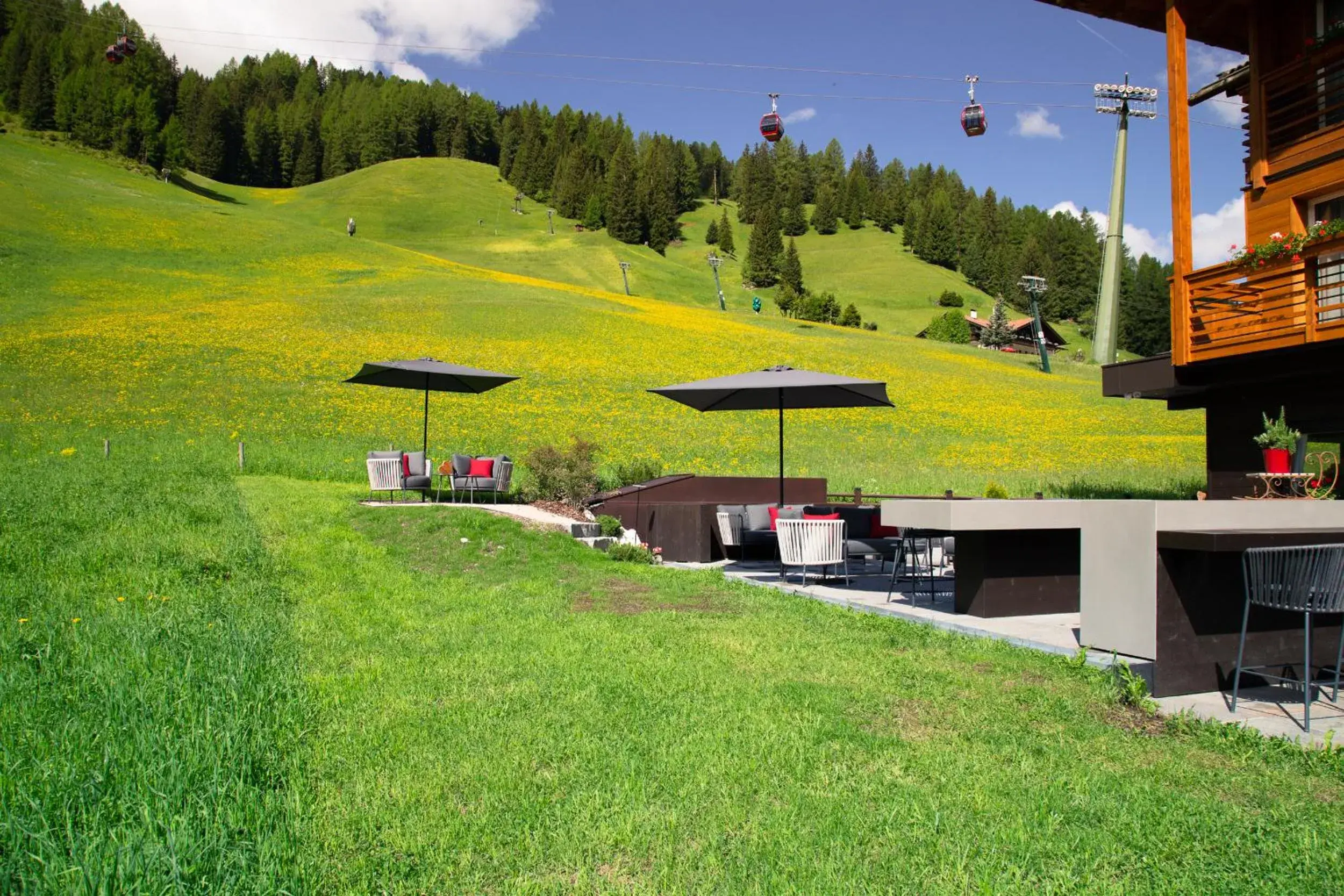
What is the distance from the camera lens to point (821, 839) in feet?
9.87

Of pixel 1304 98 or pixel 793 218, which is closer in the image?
pixel 1304 98

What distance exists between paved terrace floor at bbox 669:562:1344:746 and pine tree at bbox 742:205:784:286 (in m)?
81.1

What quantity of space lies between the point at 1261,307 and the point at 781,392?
5599 millimetres

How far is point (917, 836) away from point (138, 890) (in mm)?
2344

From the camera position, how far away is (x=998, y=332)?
74.8 m

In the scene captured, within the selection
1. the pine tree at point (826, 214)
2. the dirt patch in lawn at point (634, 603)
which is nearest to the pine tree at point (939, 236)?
the pine tree at point (826, 214)

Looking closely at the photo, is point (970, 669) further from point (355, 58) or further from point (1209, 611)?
point (355, 58)

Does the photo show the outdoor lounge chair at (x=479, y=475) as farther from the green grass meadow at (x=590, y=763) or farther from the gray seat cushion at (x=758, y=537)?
the green grass meadow at (x=590, y=763)

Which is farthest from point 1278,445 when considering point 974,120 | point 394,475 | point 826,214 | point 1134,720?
point 826,214

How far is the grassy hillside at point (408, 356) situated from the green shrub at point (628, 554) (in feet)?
33.0

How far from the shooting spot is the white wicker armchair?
28.9 ft

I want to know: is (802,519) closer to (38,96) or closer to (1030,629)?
(1030,629)

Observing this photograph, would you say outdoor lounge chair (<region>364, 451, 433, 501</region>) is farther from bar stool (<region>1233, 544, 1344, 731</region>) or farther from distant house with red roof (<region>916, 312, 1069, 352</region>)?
distant house with red roof (<region>916, 312, 1069, 352</region>)

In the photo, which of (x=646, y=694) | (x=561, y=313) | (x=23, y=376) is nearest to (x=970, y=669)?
(x=646, y=694)
